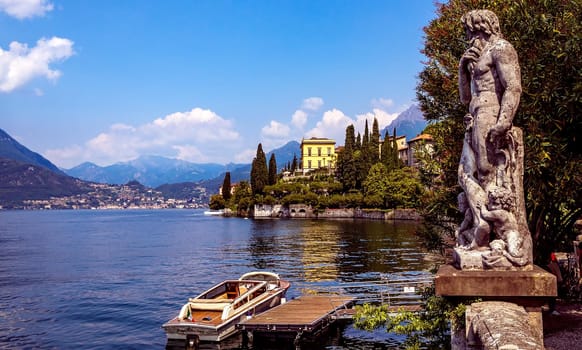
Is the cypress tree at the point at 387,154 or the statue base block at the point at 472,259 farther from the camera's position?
the cypress tree at the point at 387,154

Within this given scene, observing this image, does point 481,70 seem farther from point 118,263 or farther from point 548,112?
point 118,263

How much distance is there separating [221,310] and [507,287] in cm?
1764

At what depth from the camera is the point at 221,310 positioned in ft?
73.5

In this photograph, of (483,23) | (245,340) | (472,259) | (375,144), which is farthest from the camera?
(375,144)

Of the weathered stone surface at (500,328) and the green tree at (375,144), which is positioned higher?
the green tree at (375,144)

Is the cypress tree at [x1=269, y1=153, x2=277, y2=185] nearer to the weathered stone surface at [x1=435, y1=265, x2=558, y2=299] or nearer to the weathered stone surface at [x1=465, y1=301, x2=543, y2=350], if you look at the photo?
the weathered stone surface at [x1=435, y1=265, x2=558, y2=299]

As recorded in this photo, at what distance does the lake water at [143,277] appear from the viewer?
76.5 ft

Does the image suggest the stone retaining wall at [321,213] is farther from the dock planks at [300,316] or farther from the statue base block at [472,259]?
the statue base block at [472,259]

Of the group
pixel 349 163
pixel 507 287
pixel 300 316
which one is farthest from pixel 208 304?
pixel 349 163

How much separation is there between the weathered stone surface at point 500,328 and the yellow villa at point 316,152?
569ft

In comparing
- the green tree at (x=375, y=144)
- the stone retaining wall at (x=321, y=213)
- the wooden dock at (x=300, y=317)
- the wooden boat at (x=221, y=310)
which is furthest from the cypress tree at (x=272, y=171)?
the wooden dock at (x=300, y=317)

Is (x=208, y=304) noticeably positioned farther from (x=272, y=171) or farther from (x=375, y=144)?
(x=272, y=171)

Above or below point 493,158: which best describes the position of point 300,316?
below

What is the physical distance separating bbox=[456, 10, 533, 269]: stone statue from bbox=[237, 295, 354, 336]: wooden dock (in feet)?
46.4
